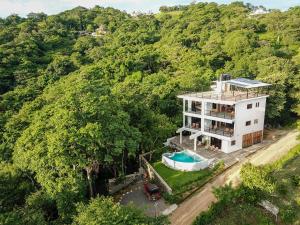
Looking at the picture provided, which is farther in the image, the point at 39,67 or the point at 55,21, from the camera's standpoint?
the point at 55,21

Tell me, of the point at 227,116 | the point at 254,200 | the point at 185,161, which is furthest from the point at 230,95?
the point at 254,200

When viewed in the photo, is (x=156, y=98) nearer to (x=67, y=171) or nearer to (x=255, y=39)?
(x=67, y=171)

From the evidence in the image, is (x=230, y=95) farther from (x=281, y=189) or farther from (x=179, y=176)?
(x=281, y=189)

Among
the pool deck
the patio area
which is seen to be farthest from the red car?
the pool deck

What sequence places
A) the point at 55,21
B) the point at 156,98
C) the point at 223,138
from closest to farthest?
the point at 223,138
the point at 156,98
the point at 55,21

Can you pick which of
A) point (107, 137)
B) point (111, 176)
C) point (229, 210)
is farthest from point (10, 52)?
point (229, 210)

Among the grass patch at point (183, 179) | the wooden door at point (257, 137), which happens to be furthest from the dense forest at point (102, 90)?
the grass patch at point (183, 179)
